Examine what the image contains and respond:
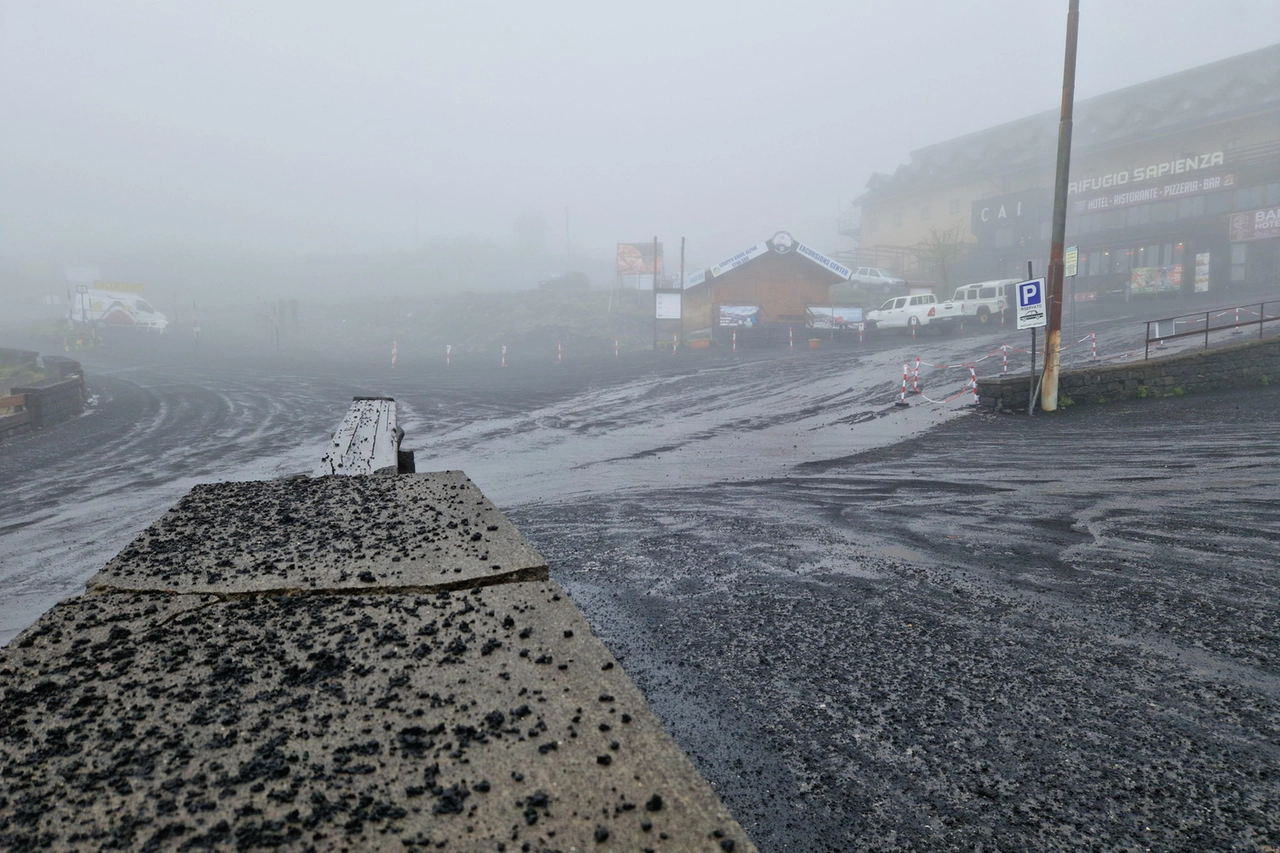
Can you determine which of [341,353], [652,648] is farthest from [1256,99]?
[652,648]

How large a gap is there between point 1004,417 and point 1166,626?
1135 cm

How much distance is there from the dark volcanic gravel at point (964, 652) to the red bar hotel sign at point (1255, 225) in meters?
40.2

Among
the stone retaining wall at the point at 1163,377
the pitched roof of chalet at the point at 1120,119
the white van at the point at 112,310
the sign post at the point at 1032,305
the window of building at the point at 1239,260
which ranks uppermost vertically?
the pitched roof of chalet at the point at 1120,119

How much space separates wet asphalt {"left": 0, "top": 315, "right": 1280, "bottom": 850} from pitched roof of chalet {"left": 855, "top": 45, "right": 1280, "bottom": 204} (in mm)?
41758

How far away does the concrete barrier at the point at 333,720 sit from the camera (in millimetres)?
1432

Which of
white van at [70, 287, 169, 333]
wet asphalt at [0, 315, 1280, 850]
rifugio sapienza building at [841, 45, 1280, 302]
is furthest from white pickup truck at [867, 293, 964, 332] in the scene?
white van at [70, 287, 169, 333]

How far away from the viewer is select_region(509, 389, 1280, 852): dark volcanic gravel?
2871 millimetres

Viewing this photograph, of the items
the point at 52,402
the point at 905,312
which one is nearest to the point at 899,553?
the point at 52,402

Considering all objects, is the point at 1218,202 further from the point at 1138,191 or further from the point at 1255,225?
the point at 1138,191

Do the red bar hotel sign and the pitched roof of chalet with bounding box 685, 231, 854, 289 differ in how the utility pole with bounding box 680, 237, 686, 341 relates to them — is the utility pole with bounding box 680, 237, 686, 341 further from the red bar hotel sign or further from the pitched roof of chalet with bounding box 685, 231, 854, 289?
the red bar hotel sign

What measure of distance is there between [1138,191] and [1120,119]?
7577 mm

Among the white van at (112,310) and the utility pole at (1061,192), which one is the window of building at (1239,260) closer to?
the utility pole at (1061,192)

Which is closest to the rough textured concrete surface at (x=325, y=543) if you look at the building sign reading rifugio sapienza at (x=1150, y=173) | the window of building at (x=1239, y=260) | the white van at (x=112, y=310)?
the window of building at (x=1239, y=260)

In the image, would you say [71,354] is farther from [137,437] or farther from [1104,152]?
[1104,152]
